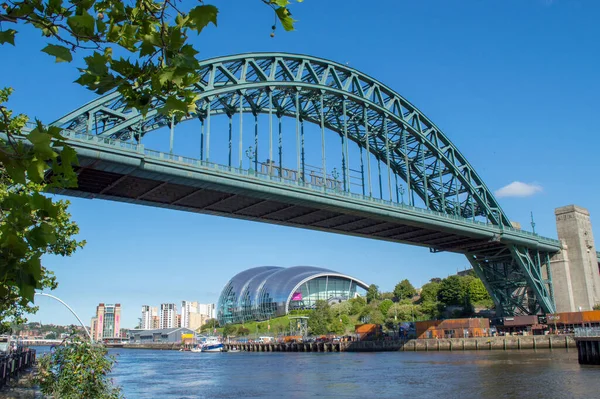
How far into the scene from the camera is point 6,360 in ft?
96.6

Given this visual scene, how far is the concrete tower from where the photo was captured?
65.8m

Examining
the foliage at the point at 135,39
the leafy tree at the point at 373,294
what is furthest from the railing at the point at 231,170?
the leafy tree at the point at 373,294

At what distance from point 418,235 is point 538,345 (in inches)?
653

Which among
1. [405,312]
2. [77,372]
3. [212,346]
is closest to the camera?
[77,372]

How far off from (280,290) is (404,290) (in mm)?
41597

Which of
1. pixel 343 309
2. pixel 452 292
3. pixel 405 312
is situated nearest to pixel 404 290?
pixel 343 309

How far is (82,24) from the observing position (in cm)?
415

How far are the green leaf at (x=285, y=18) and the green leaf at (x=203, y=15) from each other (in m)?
0.63

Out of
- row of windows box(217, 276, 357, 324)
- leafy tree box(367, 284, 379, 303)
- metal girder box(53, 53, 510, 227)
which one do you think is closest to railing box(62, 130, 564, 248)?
metal girder box(53, 53, 510, 227)

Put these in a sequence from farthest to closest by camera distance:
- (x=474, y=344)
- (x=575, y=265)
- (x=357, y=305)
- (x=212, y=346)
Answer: (x=212, y=346) < (x=357, y=305) < (x=575, y=265) < (x=474, y=344)

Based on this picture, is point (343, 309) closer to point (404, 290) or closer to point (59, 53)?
point (404, 290)

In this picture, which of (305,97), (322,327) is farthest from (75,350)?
(322,327)

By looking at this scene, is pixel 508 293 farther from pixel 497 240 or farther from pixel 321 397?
pixel 321 397

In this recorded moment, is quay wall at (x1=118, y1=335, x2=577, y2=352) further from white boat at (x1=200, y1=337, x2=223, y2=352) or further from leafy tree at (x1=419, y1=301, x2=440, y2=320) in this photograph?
white boat at (x1=200, y1=337, x2=223, y2=352)
